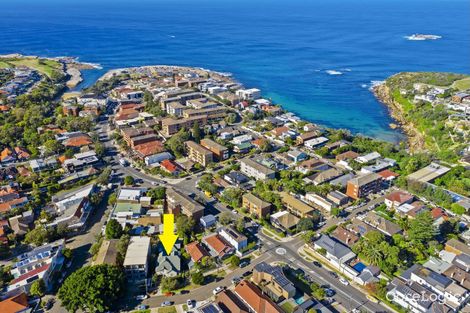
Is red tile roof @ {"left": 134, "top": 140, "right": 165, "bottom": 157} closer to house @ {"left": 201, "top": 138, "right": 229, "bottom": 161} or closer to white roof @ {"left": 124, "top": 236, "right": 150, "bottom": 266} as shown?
house @ {"left": 201, "top": 138, "right": 229, "bottom": 161}

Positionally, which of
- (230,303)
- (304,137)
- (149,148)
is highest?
(304,137)

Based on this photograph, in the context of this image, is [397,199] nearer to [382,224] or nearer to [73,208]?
[382,224]

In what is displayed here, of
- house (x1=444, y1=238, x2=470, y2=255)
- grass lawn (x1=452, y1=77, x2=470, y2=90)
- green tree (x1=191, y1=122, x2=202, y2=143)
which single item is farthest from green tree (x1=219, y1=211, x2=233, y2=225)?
grass lawn (x1=452, y1=77, x2=470, y2=90)

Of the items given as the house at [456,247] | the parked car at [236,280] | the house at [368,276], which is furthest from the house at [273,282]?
the house at [456,247]

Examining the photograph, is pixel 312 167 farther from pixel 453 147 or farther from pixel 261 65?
pixel 261 65

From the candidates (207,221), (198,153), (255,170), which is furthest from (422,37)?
(207,221)

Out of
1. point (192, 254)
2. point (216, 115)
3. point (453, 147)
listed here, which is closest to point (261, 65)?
point (216, 115)

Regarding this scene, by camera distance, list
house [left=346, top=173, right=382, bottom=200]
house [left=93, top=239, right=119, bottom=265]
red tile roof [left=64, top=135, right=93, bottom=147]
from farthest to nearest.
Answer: red tile roof [left=64, top=135, right=93, bottom=147] < house [left=346, top=173, right=382, bottom=200] < house [left=93, top=239, right=119, bottom=265]
